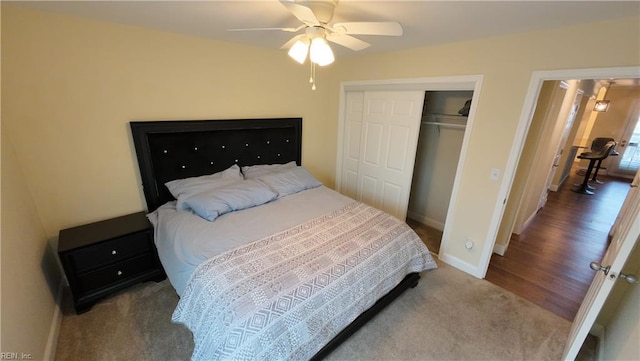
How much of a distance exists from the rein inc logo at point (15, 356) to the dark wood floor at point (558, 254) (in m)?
3.41

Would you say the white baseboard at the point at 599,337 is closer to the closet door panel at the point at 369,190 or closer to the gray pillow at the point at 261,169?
the closet door panel at the point at 369,190

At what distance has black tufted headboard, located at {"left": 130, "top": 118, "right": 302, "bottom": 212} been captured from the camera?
7.61ft

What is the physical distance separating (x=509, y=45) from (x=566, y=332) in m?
2.32

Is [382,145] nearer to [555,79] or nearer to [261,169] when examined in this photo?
[261,169]

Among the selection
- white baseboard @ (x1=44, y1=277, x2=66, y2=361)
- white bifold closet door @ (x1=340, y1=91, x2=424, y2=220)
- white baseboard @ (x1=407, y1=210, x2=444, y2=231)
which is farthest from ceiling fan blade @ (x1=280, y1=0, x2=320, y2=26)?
white baseboard @ (x1=407, y1=210, x2=444, y2=231)

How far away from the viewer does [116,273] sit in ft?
6.93

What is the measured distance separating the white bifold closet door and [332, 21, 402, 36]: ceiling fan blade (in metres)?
1.40

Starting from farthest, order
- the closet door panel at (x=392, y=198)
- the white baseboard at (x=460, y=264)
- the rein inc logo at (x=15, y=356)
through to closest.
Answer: the closet door panel at (x=392, y=198) < the white baseboard at (x=460, y=264) < the rein inc logo at (x=15, y=356)

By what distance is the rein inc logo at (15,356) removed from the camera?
46.4 inches

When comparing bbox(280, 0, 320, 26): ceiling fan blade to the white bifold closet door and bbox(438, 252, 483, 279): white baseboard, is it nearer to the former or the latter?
the white bifold closet door

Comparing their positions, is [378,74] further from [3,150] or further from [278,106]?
[3,150]

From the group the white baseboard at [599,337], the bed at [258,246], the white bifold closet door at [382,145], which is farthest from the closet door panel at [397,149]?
the white baseboard at [599,337]

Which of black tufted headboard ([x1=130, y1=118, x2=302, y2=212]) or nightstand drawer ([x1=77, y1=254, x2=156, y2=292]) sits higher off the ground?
black tufted headboard ([x1=130, y1=118, x2=302, y2=212])

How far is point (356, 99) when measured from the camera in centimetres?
342
